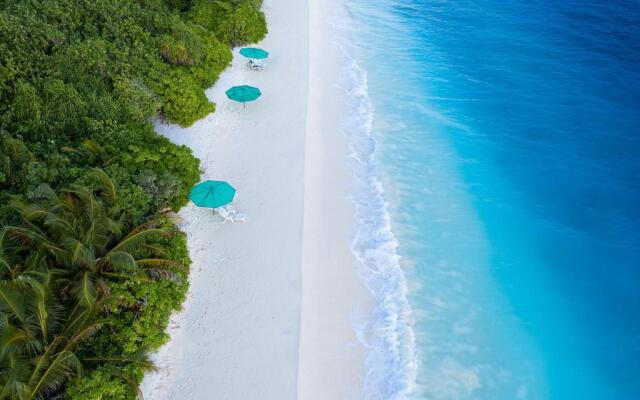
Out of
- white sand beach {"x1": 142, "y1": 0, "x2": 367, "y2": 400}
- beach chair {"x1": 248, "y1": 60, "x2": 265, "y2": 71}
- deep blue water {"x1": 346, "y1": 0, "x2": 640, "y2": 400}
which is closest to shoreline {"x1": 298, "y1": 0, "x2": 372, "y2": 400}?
white sand beach {"x1": 142, "y1": 0, "x2": 367, "y2": 400}

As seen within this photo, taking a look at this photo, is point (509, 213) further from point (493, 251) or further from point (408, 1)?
point (408, 1)

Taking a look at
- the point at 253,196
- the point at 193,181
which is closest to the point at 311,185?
the point at 253,196

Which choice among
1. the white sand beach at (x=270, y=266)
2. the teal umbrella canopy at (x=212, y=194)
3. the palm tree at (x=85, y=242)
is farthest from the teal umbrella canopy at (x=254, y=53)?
the palm tree at (x=85, y=242)

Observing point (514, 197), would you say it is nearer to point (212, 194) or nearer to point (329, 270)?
point (329, 270)

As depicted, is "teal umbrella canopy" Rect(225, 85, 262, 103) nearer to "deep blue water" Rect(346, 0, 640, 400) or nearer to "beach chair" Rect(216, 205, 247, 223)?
"deep blue water" Rect(346, 0, 640, 400)

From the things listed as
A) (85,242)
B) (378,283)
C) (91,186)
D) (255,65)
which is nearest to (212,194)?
(91,186)

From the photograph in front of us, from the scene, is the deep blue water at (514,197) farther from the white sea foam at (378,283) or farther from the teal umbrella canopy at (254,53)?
the teal umbrella canopy at (254,53)
